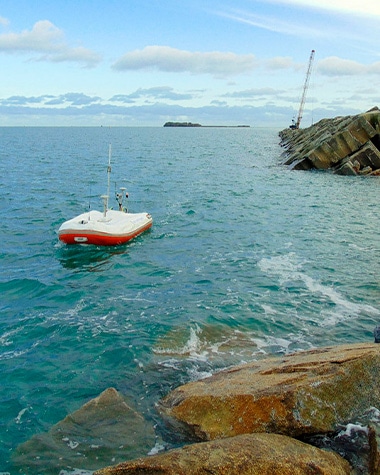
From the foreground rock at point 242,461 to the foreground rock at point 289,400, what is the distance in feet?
2.39

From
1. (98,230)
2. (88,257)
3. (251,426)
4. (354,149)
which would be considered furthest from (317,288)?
(354,149)

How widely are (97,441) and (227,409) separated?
266 cm

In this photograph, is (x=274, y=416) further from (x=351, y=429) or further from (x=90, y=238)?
(x=90, y=238)

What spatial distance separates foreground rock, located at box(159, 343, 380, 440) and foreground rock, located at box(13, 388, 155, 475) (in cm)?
83

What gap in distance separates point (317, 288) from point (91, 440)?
11577 millimetres

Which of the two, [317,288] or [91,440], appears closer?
[91,440]

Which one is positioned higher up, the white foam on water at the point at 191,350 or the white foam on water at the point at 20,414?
the white foam on water at the point at 191,350

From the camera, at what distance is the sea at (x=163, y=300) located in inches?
437

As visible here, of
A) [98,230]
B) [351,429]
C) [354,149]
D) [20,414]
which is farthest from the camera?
[354,149]

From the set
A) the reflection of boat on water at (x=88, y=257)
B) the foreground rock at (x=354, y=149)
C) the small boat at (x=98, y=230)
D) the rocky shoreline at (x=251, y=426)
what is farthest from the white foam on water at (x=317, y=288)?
the foreground rock at (x=354, y=149)

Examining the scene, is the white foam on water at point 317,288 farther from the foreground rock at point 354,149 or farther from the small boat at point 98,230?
the foreground rock at point 354,149

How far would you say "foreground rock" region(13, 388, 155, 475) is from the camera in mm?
8227

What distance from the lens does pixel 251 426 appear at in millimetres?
7668

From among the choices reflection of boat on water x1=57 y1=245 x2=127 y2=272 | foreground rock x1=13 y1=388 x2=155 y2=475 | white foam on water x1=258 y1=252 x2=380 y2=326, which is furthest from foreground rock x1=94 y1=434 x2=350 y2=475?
reflection of boat on water x1=57 y1=245 x2=127 y2=272
